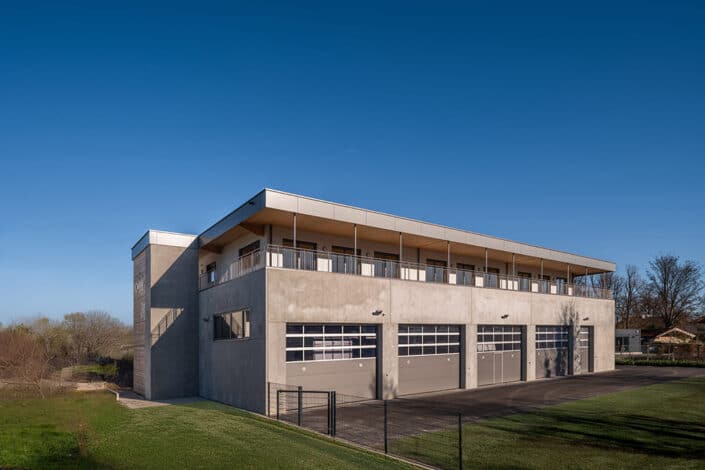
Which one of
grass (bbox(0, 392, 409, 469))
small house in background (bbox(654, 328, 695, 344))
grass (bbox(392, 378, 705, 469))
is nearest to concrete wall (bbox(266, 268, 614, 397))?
grass (bbox(0, 392, 409, 469))

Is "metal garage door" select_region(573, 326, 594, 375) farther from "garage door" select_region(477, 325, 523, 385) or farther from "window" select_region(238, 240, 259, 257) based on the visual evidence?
"window" select_region(238, 240, 259, 257)

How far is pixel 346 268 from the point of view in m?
21.2

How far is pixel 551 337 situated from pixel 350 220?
57.4ft

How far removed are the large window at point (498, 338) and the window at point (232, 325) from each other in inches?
487

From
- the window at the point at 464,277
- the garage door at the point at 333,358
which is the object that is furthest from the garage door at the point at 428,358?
the window at the point at 464,277

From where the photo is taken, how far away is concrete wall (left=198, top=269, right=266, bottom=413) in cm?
1775

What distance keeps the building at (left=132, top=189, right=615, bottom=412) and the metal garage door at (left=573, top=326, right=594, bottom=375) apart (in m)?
1.45

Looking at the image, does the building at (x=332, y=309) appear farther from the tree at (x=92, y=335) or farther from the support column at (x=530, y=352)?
the tree at (x=92, y=335)

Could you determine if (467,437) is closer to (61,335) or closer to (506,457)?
(506,457)

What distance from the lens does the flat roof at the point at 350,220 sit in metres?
18.6

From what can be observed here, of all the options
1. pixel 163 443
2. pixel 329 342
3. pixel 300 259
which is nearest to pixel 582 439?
pixel 329 342

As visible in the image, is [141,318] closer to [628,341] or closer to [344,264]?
[344,264]

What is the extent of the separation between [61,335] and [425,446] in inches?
1599

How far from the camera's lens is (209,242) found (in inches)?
974
